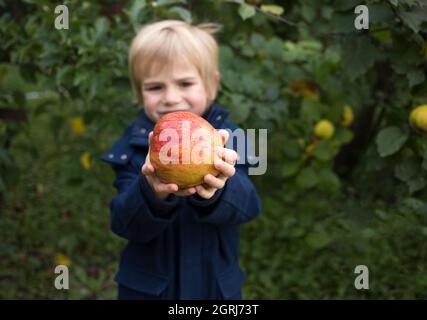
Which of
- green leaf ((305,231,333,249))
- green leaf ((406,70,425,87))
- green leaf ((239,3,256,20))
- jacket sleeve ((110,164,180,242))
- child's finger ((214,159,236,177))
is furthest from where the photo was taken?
green leaf ((305,231,333,249))

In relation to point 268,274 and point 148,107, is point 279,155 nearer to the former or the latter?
point 268,274

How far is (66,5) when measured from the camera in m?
1.67

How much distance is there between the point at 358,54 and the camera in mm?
1690

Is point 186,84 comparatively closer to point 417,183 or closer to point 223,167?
point 223,167

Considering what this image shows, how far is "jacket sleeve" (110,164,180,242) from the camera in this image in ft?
4.02

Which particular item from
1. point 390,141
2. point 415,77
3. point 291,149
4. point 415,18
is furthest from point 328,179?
point 415,18

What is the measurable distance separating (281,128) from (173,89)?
Answer: 3.31 feet

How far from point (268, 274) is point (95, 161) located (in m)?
0.88

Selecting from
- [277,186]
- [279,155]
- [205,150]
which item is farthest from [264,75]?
[205,150]

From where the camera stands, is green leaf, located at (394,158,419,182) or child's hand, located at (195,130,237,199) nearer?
child's hand, located at (195,130,237,199)

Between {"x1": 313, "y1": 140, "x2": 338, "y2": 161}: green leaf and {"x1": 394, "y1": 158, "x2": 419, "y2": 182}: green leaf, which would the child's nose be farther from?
{"x1": 313, "y1": 140, "x2": 338, "y2": 161}: green leaf

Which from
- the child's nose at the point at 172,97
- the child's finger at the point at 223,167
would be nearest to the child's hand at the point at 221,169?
the child's finger at the point at 223,167

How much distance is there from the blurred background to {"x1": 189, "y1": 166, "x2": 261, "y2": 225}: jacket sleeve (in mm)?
528

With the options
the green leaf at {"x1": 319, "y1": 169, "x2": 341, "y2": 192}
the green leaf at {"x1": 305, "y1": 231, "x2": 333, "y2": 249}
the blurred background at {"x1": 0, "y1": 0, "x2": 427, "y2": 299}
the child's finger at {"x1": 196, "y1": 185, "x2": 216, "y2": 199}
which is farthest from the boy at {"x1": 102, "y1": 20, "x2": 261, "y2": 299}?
the green leaf at {"x1": 319, "y1": 169, "x2": 341, "y2": 192}
